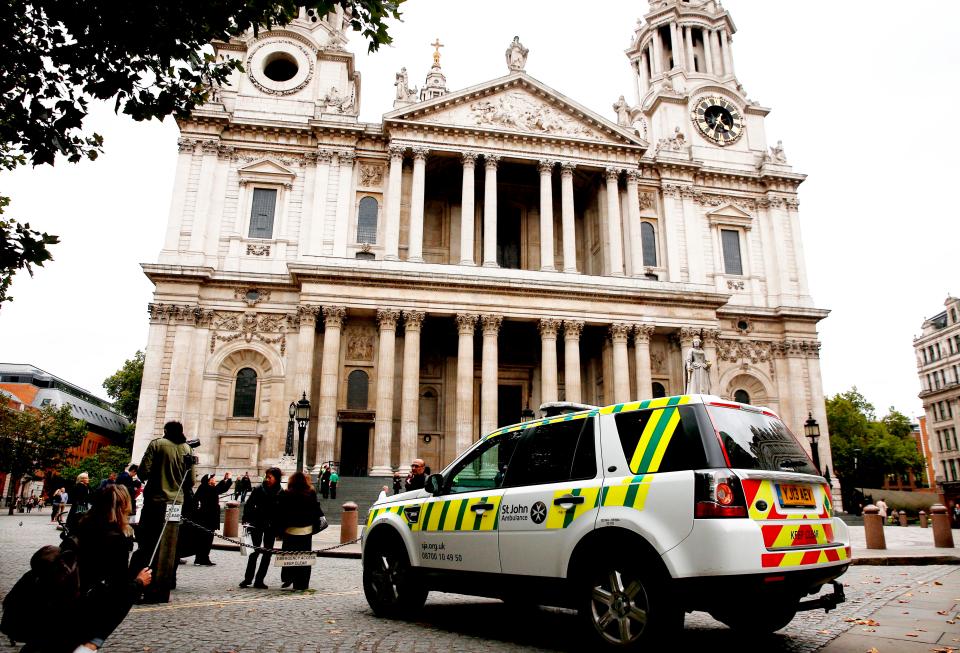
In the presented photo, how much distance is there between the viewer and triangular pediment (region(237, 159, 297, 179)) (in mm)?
32938

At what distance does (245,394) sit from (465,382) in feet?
33.2

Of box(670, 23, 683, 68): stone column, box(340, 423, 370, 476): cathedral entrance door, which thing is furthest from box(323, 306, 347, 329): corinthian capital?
box(670, 23, 683, 68): stone column

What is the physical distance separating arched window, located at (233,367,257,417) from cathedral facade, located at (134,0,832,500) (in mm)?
90

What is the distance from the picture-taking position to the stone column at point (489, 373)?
94.0 feet

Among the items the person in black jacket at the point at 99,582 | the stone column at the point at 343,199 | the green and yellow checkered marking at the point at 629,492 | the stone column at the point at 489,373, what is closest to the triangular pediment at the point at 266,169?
the stone column at the point at 343,199

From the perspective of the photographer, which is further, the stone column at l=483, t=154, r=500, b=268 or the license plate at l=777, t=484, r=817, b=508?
the stone column at l=483, t=154, r=500, b=268

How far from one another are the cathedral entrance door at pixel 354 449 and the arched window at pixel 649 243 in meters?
17.2

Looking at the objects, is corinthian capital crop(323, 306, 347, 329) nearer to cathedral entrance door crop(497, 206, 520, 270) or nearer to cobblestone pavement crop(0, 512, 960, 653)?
cathedral entrance door crop(497, 206, 520, 270)

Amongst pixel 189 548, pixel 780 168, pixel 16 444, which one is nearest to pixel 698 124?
pixel 780 168

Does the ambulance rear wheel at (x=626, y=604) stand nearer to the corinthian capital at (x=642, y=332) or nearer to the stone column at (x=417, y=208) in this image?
the stone column at (x=417, y=208)

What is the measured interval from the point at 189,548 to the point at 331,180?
24952 millimetres

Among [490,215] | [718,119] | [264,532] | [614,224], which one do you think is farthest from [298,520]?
[718,119]

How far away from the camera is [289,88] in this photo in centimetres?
3512

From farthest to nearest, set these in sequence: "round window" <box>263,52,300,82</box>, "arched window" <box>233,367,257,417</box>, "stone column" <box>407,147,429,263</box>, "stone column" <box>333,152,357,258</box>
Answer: "round window" <box>263,52,300,82</box>
"stone column" <box>333,152,357,258</box>
"stone column" <box>407,147,429,263</box>
"arched window" <box>233,367,257,417</box>
